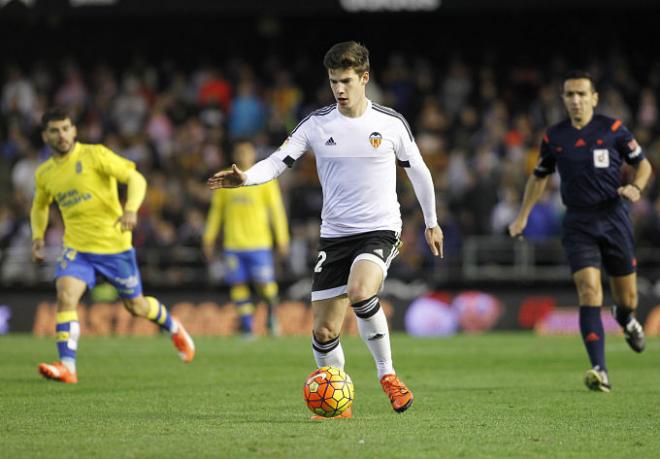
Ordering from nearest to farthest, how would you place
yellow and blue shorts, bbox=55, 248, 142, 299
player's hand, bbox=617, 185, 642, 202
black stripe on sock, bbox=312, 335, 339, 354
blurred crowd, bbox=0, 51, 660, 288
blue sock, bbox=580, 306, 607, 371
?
black stripe on sock, bbox=312, 335, 339, 354, player's hand, bbox=617, 185, 642, 202, blue sock, bbox=580, 306, 607, 371, yellow and blue shorts, bbox=55, 248, 142, 299, blurred crowd, bbox=0, 51, 660, 288

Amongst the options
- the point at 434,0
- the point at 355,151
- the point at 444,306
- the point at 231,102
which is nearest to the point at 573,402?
the point at 355,151

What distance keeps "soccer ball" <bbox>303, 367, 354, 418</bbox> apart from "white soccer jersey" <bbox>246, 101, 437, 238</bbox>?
3.33 ft

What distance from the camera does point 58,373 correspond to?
10555mm

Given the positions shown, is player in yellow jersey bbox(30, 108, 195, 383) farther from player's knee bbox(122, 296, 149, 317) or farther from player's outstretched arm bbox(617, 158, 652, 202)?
player's outstretched arm bbox(617, 158, 652, 202)

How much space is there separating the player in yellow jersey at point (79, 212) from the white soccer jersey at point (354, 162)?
2833 millimetres

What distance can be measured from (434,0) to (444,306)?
5574mm

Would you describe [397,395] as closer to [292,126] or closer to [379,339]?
[379,339]

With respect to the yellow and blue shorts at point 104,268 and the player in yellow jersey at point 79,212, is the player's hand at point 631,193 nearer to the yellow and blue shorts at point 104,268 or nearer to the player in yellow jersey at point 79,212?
the player in yellow jersey at point 79,212

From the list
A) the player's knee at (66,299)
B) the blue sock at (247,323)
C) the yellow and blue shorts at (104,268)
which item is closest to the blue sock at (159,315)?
the yellow and blue shorts at (104,268)

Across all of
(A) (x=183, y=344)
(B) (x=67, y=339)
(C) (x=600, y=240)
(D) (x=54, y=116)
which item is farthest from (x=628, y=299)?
(D) (x=54, y=116)

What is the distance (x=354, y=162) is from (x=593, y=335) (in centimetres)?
314

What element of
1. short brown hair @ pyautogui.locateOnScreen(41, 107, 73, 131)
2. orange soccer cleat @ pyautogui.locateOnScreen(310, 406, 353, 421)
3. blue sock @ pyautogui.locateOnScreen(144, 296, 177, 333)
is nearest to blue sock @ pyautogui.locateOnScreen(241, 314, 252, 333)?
blue sock @ pyautogui.locateOnScreen(144, 296, 177, 333)

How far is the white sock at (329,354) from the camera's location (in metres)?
8.44

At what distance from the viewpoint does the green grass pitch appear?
6.80 meters
